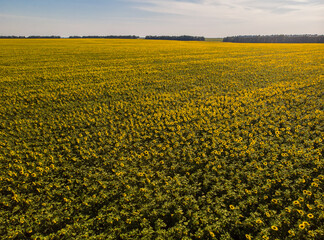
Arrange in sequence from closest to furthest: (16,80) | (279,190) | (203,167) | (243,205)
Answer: (243,205) < (279,190) < (203,167) < (16,80)

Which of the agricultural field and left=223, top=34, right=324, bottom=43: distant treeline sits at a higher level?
left=223, top=34, right=324, bottom=43: distant treeline

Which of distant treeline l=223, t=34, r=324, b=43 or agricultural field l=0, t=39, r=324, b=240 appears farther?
distant treeline l=223, t=34, r=324, b=43

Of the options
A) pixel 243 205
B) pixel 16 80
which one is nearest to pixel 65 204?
pixel 243 205

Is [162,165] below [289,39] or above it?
below

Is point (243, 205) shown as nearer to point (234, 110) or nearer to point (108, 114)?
point (234, 110)

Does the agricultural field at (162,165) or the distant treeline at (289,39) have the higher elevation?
the distant treeline at (289,39)

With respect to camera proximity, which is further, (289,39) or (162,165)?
(289,39)

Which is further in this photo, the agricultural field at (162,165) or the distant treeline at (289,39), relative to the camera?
the distant treeline at (289,39)

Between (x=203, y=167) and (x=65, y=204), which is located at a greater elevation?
(x=203, y=167)
